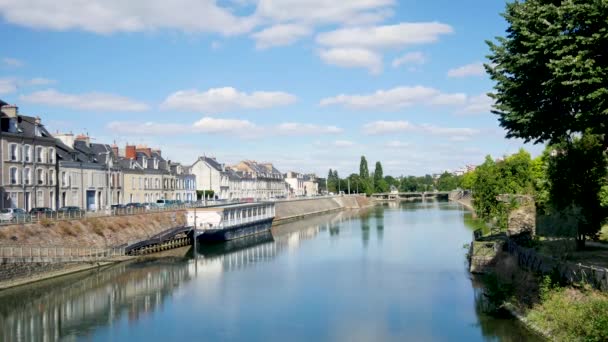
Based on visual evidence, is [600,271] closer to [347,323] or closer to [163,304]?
[347,323]

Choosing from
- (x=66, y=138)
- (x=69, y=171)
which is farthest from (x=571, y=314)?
(x=66, y=138)

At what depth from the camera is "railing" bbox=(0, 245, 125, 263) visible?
3391 cm

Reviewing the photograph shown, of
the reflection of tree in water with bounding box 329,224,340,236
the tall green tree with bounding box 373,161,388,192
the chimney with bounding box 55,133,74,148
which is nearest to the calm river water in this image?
the chimney with bounding box 55,133,74,148

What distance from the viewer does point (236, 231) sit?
64.5 m

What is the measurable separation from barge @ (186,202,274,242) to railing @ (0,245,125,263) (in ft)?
47.8

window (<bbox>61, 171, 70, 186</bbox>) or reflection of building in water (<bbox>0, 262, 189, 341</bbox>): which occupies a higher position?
window (<bbox>61, 171, 70, 186</bbox>)

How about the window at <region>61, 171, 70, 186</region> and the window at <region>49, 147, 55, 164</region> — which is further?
the window at <region>61, 171, 70, 186</region>

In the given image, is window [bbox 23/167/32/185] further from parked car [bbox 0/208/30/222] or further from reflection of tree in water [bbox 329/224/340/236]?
reflection of tree in water [bbox 329/224/340/236]

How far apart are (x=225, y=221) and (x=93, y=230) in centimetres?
1653

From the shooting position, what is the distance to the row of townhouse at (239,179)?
100000 millimetres

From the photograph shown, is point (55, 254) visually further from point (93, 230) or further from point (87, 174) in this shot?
point (87, 174)

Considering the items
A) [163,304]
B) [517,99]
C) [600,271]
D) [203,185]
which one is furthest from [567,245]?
[203,185]

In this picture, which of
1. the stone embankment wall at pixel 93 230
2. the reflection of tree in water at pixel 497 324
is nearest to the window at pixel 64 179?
the stone embankment wall at pixel 93 230

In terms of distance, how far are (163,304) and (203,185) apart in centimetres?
6876
